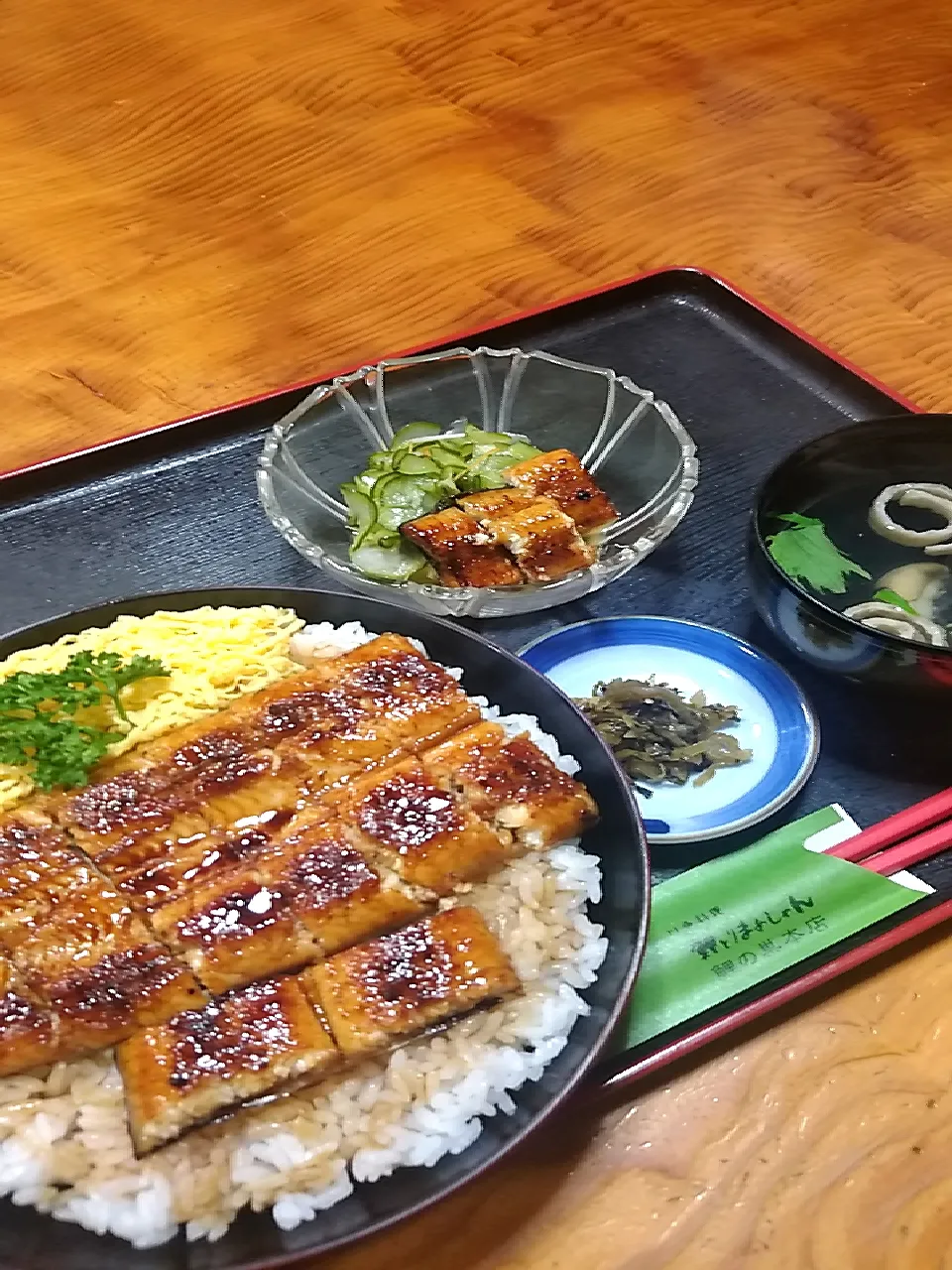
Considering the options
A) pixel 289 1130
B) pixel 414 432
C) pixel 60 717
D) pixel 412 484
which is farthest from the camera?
pixel 414 432

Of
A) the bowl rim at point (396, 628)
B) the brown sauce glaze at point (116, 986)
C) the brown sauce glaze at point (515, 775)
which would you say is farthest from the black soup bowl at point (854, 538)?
the brown sauce glaze at point (116, 986)

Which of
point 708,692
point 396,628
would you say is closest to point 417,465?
point 396,628

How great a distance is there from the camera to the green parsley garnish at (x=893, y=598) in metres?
2.24

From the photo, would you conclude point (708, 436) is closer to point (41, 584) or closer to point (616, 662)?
point (616, 662)

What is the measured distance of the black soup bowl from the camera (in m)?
2.07

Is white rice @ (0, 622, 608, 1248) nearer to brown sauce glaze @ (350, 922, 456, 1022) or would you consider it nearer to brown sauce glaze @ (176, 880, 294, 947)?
brown sauce glaze @ (350, 922, 456, 1022)

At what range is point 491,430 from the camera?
9.16ft

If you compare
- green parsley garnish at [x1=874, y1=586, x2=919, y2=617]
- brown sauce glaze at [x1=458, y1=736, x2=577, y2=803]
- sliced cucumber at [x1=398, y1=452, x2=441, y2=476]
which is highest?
sliced cucumber at [x1=398, y1=452, x2=441, y2=476]

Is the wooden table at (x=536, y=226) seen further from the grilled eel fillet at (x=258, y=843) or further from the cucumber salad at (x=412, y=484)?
the cucumber salad at (x=412, y=484)

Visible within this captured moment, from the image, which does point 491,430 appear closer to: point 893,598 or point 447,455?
point 447,455

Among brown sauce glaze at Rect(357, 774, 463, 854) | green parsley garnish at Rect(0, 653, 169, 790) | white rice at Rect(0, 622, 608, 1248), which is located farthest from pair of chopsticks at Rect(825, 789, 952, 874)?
green parsley garnish at Rect(0, 653, 169, 790)

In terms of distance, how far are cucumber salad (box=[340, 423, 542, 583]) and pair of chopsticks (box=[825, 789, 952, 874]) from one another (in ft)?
3.03

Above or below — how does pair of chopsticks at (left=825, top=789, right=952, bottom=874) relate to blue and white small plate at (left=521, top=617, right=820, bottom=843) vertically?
below

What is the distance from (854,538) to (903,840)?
0.66 m
